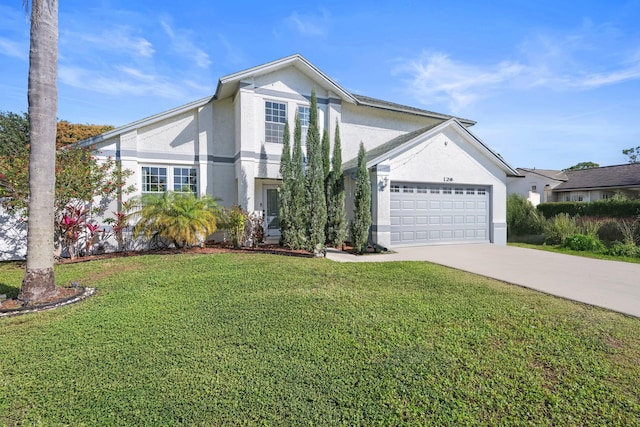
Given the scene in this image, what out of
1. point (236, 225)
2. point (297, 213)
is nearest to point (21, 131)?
point (236, 225)

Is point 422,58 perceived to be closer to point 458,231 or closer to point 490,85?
point 490,85

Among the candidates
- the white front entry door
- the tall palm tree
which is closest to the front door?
the white front entry door

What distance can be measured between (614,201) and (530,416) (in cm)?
1690

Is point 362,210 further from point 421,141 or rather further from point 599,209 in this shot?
point 599,209

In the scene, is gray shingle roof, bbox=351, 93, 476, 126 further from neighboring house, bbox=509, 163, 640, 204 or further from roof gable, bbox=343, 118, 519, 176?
neighboring house, bbox=509, 163, 640, 204

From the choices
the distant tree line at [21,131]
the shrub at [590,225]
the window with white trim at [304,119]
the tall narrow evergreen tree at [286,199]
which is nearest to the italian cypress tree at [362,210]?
the tall narrow evergreen tree at [286,199]

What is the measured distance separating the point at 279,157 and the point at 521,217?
13395 millimetres

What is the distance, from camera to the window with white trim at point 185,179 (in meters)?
12.9

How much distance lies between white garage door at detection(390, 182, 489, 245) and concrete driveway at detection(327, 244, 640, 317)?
0.63 meters

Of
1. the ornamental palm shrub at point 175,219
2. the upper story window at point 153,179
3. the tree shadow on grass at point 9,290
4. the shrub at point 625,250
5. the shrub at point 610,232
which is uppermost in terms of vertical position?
the upper story window at point 153,179

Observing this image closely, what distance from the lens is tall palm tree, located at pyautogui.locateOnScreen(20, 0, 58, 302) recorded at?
18.4ft

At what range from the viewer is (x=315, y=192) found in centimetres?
1084

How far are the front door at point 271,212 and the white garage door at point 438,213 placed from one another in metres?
5.37

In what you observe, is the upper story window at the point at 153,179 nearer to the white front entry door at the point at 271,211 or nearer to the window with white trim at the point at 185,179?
the window with white trim at the point at 185,179
